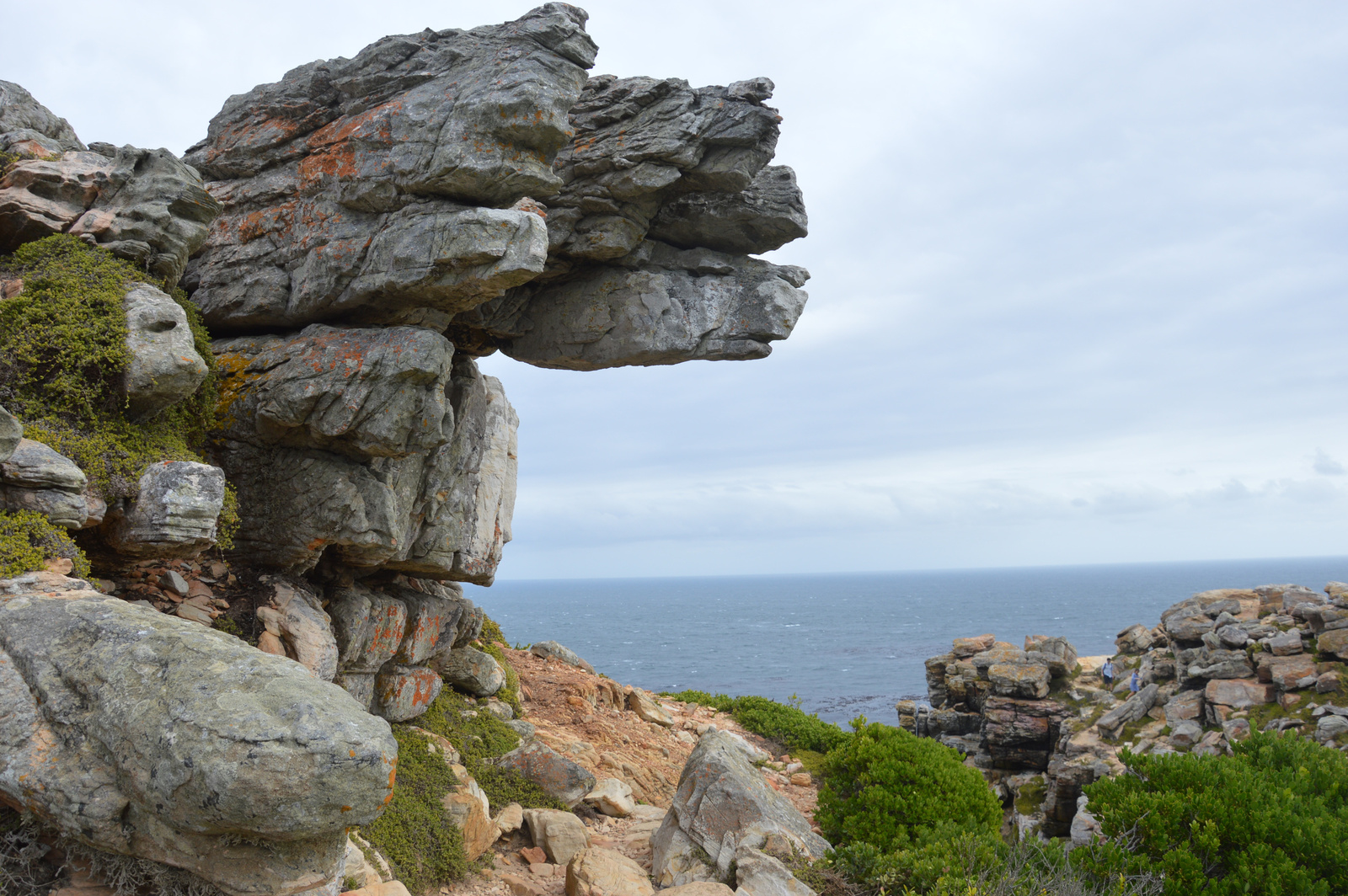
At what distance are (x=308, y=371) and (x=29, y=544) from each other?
499cm

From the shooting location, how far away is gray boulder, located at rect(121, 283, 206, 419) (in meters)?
10.8

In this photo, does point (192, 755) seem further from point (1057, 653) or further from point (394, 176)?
point (1057, 653)

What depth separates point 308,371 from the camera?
12.9m

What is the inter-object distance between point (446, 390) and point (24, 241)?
7.20 metres

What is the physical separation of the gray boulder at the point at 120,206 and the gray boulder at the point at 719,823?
11803 millimetres

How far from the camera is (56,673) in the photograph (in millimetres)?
7129

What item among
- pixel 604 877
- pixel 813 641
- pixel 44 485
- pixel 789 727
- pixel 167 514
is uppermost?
pixel 44 485

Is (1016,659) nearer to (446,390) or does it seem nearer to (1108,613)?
(446,390)

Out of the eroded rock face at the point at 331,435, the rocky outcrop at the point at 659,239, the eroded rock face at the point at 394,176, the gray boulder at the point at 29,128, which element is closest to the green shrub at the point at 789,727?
the rocky outcrop at the point at 659,239

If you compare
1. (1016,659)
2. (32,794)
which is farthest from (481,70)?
(1016,659)

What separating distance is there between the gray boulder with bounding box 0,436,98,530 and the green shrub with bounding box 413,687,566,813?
813 cm

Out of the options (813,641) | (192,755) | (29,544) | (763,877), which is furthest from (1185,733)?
(813,641)

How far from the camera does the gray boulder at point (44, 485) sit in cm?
895

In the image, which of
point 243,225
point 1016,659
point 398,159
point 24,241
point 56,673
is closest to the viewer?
point 56,673
